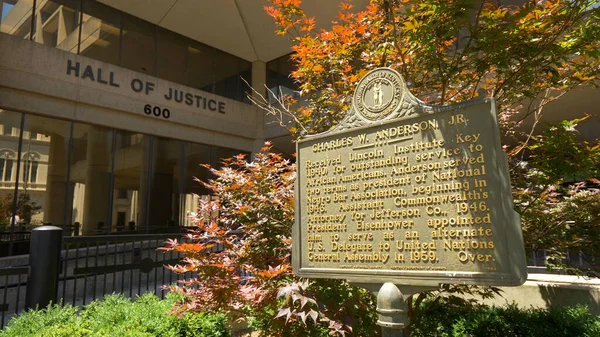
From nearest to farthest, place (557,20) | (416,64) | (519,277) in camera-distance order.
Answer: (519,277) < (557,20) < (416,64)

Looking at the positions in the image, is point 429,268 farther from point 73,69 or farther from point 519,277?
point 73,69

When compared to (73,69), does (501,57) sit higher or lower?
lower

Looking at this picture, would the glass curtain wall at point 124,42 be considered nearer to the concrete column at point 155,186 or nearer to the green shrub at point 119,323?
the concrete column at point 155,186

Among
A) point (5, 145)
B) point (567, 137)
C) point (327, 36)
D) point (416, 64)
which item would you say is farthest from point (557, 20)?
point (5, 145)

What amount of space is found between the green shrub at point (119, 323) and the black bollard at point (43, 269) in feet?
0.93

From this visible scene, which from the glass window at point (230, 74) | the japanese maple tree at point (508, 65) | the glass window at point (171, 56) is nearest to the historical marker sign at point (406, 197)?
the japanese maple tree at point (508, 65)

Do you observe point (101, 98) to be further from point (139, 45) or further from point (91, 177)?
point (139, 45)

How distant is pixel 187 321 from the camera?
13.4 feet

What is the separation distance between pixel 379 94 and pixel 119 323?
3.56m

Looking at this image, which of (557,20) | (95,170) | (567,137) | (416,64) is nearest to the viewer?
(557,20)

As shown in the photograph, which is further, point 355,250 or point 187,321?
point 187,321

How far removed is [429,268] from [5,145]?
13.4 metres

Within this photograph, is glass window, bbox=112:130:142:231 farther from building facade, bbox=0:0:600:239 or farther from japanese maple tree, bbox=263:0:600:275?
japanese maple tree, bbox=263:0:600:275

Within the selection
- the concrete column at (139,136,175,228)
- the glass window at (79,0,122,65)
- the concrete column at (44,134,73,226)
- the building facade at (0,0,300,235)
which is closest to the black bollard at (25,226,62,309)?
the building facade at (0,0,300,235)
